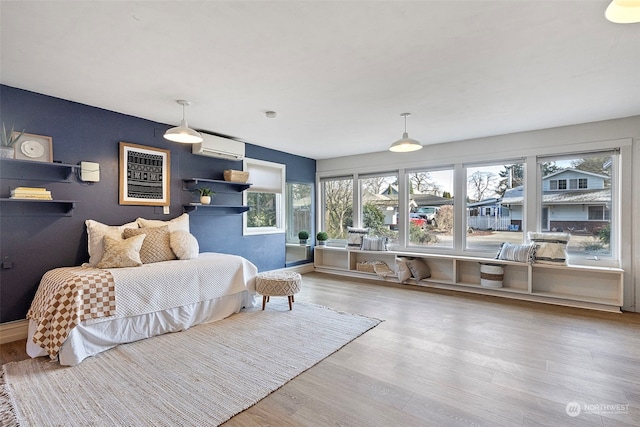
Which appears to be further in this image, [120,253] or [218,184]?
[218,184]

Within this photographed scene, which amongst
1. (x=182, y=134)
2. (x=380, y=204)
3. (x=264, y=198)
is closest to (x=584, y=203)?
(x=380, y=204)

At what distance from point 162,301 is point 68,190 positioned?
5.35 feet

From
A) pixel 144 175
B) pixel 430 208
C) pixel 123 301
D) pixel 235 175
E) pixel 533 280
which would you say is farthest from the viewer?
pixel 430 208

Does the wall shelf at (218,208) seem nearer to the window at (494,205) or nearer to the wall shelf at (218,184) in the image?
the wall shelf at (218,184)

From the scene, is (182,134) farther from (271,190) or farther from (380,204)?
(380,204)

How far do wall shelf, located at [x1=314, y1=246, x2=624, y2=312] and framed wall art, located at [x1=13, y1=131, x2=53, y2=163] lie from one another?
15.4 ft

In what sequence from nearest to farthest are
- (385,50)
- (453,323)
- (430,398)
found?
(430,398) < (385,50) < (453,323)

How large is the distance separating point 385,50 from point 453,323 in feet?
9.45

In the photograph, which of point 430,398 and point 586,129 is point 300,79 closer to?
point 430,398

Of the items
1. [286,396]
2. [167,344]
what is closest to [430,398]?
[286,396]

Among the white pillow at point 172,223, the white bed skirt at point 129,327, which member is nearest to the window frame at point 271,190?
the white pillow at point 172,223

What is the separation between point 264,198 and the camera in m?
5.59

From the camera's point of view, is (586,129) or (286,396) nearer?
(286,396)

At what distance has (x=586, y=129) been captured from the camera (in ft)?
13.2
